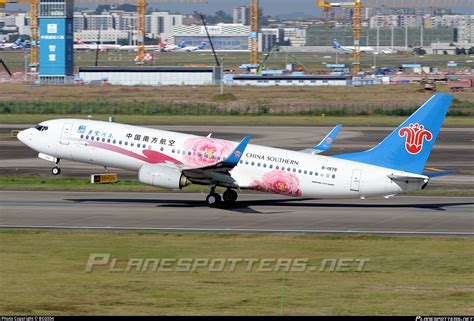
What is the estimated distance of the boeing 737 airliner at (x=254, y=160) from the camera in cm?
5359

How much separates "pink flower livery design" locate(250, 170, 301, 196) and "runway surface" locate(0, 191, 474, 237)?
1.22 meters

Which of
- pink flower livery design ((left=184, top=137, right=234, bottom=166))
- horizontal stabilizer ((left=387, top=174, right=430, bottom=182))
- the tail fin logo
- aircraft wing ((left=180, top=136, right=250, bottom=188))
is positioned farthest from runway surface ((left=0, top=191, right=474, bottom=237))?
the tail fin logo

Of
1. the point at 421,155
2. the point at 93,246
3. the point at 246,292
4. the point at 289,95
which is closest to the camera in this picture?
the point at 246,292

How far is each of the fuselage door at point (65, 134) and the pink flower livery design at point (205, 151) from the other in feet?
26.7

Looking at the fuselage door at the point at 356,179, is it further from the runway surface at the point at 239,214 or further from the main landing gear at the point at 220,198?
the main landing gear at the point at 220,198

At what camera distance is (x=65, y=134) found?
60.6m

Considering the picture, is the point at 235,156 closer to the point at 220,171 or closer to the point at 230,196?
the point at 220,171

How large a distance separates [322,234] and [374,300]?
15048 millimetres

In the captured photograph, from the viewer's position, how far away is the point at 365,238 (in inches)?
1831

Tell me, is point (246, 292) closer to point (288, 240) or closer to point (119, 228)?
point (288, 240)

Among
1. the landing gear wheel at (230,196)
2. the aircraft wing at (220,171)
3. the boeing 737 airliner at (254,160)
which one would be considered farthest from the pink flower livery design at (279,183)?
the landing gear wheel at (230,196)

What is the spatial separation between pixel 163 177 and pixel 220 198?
14.8ft

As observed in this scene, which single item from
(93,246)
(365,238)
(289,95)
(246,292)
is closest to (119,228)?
(93,246)

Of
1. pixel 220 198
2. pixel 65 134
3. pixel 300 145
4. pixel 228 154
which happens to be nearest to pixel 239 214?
pixel 220 198
